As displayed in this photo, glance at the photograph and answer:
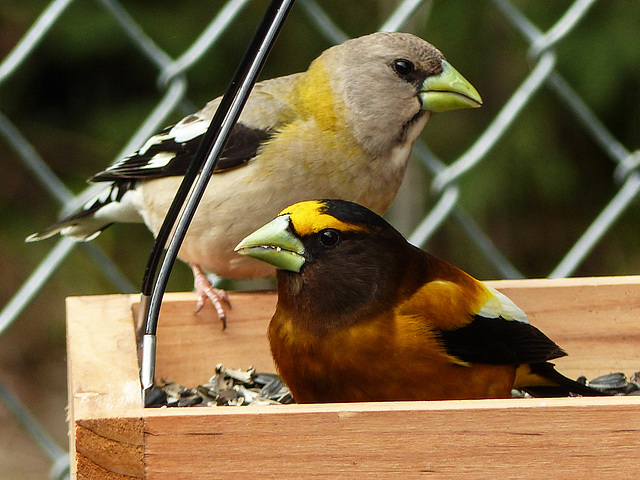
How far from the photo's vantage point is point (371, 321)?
1090 mm

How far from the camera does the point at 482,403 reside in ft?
2.86

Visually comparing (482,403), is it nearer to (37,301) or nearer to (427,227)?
(427,227)

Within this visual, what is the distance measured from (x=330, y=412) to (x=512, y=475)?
16 centimetres

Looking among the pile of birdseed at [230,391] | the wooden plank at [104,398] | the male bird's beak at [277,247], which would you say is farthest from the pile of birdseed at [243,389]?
the male bird's beak at [277,247]

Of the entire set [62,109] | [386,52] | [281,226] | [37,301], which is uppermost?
[386,52]

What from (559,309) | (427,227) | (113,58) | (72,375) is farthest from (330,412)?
(113,58)

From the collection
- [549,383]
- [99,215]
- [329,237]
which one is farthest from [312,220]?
[99,215]

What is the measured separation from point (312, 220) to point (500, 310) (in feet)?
0.86

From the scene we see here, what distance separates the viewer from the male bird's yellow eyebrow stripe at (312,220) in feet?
3.66

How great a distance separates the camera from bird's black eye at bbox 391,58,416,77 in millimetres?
1610

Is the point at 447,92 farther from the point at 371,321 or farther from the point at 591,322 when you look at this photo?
the point at 371,321

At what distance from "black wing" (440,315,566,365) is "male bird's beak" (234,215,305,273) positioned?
0.18 m

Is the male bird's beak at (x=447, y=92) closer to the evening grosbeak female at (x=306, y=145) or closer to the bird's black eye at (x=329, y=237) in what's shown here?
the evening grosbeak female at (x=306, y=145)

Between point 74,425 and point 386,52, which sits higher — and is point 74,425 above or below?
below
